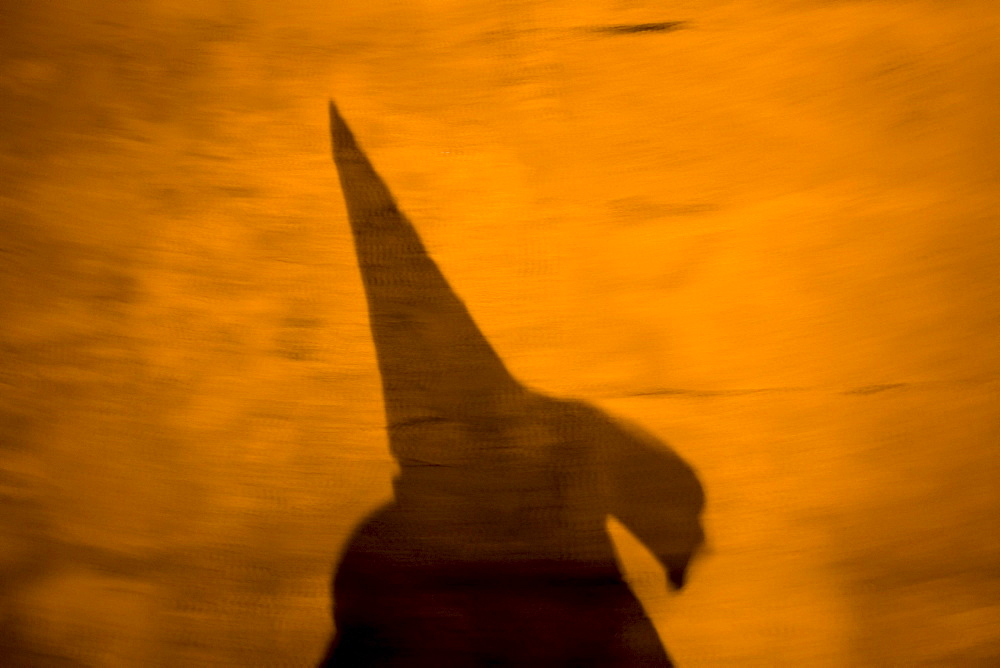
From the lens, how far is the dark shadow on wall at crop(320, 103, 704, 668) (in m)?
2.19

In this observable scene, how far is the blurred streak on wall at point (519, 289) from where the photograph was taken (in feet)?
7.36

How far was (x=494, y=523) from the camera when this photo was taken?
2.31m

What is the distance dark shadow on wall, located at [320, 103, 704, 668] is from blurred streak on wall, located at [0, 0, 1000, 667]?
100mm

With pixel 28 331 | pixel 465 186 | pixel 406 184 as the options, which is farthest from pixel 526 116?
pixel 28 331

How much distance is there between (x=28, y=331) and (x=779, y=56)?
338cm

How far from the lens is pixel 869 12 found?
8.86 feet

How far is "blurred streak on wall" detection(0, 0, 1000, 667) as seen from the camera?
2244 millimetres

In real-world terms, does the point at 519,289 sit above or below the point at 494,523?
above

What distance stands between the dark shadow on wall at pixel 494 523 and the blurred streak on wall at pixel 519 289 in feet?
0.33

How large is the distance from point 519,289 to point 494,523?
932 millimetres

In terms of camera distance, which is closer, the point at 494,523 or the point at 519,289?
the point at 494,523

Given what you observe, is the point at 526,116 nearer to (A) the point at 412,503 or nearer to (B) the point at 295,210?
(B) the point at 295,210

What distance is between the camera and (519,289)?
2605 millimetres

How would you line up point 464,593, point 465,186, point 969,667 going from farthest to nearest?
point 465,186
point 464,593
point 969,667
